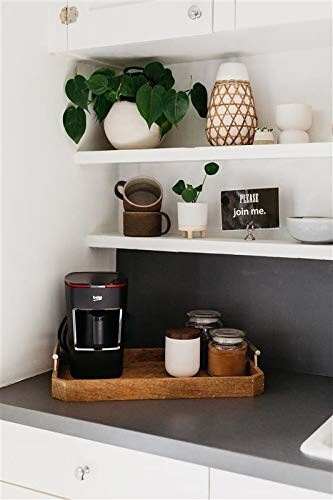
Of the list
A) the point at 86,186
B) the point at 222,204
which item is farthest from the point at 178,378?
the point at 86,186

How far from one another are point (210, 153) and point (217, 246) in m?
0.28

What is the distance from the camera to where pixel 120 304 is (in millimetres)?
2029

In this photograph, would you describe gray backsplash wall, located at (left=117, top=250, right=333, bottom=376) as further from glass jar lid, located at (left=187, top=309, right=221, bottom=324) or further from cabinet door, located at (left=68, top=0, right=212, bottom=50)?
cabinet door, located at (left=68, top=0, right=212, bottom=50)

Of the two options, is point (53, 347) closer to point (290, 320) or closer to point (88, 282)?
point (88, 282)

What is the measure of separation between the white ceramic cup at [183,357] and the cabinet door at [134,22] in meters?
0.88

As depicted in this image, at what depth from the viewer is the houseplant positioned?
86.4 inches

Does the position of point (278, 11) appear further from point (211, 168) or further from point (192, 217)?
point (192, 217)

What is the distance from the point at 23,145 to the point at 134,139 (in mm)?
365

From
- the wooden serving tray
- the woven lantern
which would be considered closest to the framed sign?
the woven lantern

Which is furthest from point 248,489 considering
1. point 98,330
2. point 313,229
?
point 313,229

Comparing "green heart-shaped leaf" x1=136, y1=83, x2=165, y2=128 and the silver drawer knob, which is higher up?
"green heart-shaped leaf" x1=136, y1=83, x2=165, y2=128

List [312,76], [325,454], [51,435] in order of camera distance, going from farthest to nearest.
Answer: [312,76]
[51,435]
[325,454]

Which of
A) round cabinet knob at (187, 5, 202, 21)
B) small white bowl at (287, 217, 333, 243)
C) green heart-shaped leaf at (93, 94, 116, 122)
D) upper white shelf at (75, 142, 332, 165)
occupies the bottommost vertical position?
small white bowl at (287, 217, 333, 243)

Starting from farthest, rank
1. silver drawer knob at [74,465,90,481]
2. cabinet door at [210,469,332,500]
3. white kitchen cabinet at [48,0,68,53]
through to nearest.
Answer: white kitchen cabinet at [48,0,68,53] < silver drawer knob at [74,465,90,481] < cabinet door at [210,469,332,500]
